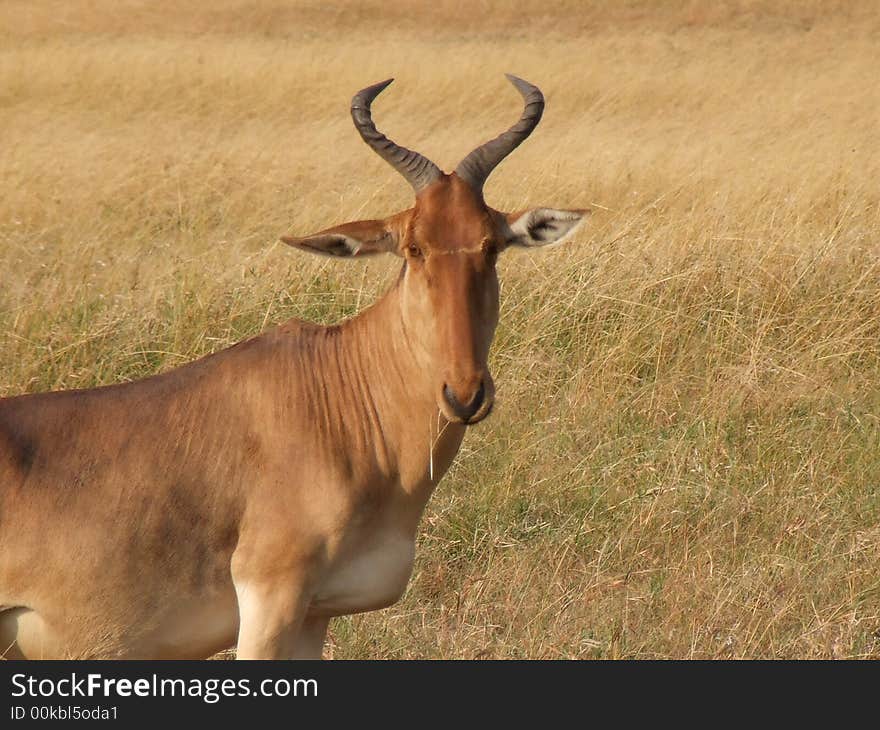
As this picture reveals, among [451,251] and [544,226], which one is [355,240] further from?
[544,226]

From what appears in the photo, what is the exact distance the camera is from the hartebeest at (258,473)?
18.2ft

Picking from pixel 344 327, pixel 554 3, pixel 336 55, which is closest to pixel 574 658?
pixel 344 327

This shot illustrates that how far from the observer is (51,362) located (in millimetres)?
9898

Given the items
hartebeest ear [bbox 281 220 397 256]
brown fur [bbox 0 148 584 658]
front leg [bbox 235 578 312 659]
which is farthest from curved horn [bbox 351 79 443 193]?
front leg [bbox 235 578 312 659]

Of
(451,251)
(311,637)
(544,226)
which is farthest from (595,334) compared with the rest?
(311,637)

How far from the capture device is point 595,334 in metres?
10.4

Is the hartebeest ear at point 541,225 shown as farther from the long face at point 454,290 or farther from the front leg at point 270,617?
the front leg at point 270,617

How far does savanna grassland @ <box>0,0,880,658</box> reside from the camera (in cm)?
744

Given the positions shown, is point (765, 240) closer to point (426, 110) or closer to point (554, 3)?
point (426, 110)

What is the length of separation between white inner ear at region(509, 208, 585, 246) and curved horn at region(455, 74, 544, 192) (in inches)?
9.5

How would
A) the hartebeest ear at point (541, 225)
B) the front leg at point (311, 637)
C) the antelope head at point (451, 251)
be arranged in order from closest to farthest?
the antelope head at point (451, 251) → the front leg at point (311, 637) → the hartebeest ear at point (541, 225)

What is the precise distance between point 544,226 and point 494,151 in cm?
40

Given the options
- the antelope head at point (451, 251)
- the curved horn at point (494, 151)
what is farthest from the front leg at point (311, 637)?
the curved horn at point (494, 151)

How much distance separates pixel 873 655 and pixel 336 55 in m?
24.6
